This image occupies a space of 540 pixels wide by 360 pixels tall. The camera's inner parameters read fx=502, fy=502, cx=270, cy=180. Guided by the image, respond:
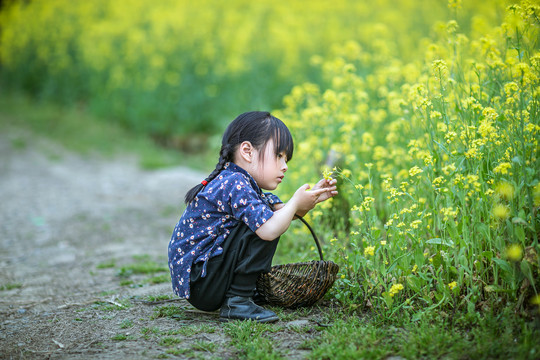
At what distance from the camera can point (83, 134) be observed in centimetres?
927

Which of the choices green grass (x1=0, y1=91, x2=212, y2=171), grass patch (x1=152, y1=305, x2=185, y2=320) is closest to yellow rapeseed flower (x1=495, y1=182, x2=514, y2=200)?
grass patch (x1=152, y1=305, x2=185, y2=320)

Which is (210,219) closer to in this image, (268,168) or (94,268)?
(268,168)

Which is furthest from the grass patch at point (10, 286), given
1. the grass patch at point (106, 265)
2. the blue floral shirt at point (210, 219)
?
the blue floral shirt at point (210, 219)

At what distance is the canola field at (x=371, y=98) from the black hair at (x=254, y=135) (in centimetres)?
37

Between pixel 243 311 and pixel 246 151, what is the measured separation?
793mm

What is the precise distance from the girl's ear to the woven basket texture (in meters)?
0.59

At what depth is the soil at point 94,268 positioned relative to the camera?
228 centimetres

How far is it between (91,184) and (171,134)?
2719 millimetres

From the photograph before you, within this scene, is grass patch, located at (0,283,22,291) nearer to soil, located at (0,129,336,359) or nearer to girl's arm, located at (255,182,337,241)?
soil, located at (0,129,336,359)

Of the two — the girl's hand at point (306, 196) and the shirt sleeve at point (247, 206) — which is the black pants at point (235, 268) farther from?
the girl's hand at point (306, 196)

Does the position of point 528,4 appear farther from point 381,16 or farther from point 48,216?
point 381,16

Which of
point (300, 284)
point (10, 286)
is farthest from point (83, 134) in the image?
point (300, 284)

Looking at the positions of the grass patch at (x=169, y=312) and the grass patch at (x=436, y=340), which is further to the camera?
the grass patch at (x=169, y=312)

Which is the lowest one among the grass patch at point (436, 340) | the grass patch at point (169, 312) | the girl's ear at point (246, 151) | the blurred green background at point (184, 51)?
the grass patch at point (169, 312)
